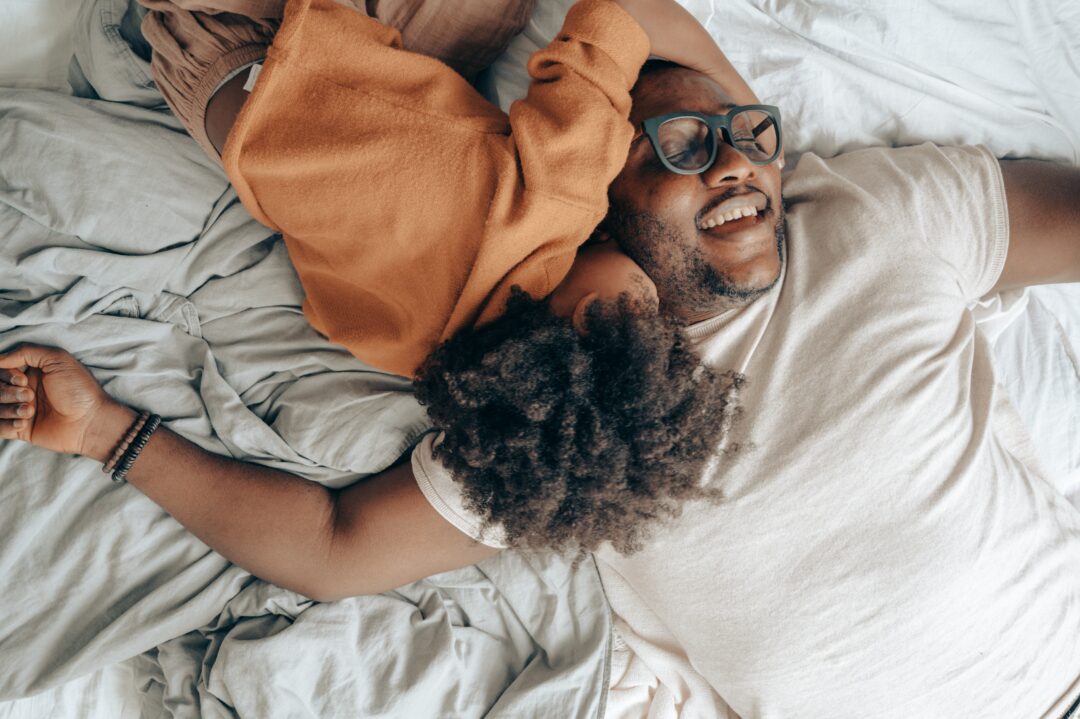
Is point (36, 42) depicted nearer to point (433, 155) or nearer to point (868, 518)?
point (433, 155)

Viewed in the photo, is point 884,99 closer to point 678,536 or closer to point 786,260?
point 786,260

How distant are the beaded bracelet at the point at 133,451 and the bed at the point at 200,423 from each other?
0.06 meters

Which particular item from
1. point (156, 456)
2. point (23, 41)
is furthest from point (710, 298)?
point (23, 41)

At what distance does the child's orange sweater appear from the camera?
106 cm

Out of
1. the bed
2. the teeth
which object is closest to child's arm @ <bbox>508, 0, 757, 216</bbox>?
the teeth

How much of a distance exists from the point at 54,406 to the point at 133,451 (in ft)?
Result: 0.49

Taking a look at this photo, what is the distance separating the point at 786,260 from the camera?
4.49 feet

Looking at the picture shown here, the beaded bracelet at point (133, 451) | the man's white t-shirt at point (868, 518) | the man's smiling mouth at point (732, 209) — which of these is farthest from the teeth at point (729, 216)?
the beaded bracelet at point (133, 451)

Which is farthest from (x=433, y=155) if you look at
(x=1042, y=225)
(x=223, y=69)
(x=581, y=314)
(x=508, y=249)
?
(x=1042, y=225)

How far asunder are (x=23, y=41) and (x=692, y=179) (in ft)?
4.28

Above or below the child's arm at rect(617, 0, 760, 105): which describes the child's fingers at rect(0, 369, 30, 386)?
below

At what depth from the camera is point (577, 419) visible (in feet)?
3.26

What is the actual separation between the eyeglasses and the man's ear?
291 millimetres

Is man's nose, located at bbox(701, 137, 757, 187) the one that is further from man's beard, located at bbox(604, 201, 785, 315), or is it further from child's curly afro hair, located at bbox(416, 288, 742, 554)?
child's curly afro hair, located at bbox(416, 288, 742, 554)
